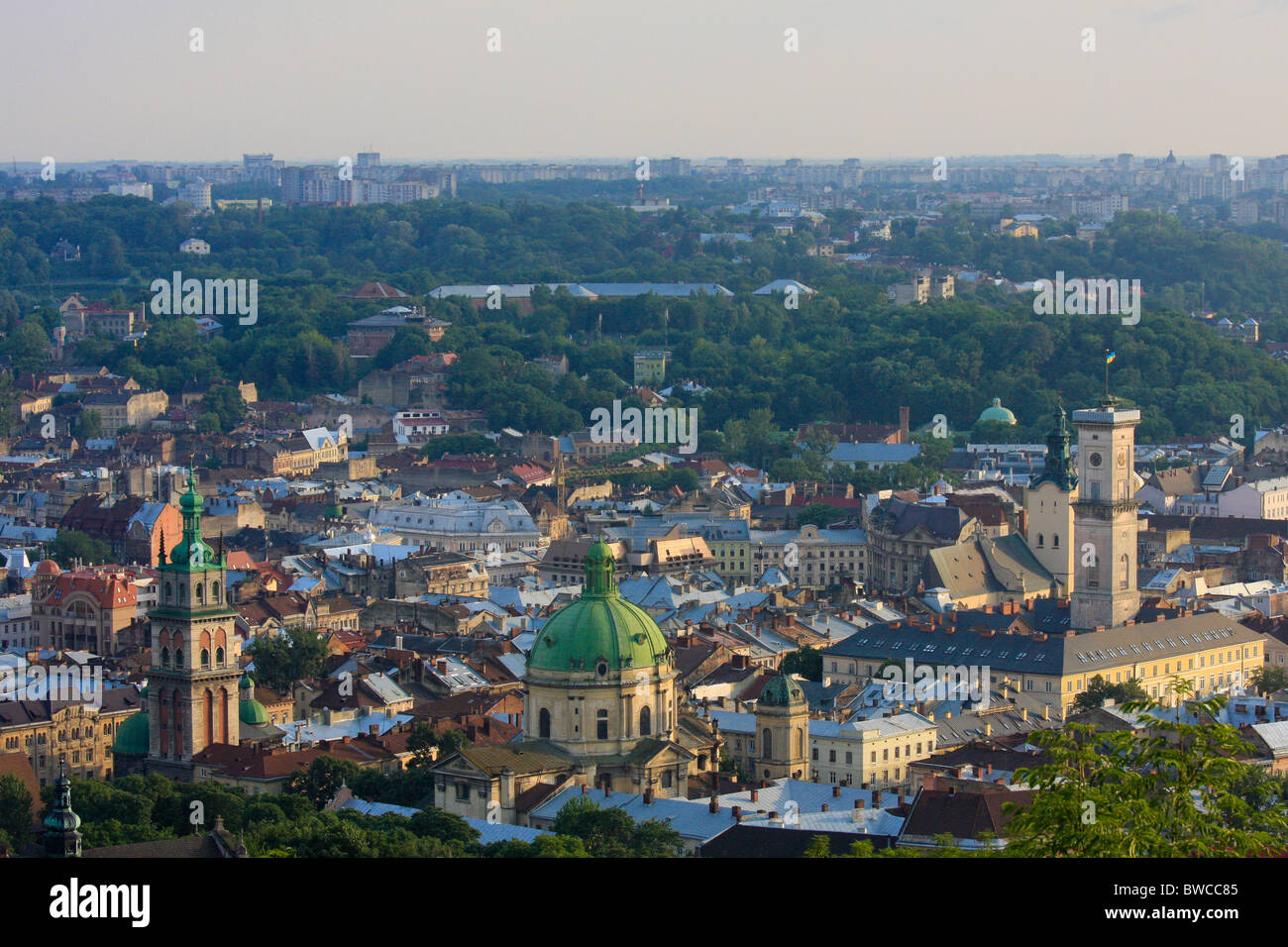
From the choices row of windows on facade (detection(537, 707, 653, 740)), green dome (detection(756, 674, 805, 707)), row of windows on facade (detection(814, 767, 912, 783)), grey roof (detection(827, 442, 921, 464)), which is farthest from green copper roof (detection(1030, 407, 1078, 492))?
grey roof (detection(827, 442, 921, 464))

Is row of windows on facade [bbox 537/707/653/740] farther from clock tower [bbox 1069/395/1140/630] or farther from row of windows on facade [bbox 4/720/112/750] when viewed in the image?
clock tower [bbox 1069/395/1140/630]

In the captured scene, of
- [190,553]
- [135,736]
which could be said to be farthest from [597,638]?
[135,736]

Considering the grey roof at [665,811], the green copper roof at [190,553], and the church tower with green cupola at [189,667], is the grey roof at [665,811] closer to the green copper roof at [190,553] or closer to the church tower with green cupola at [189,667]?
the church tower with green cupola at [189,667]

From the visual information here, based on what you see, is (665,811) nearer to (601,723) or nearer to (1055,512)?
(601,723)
